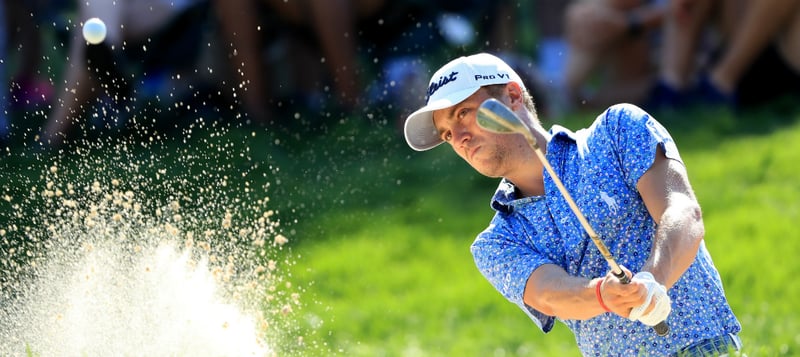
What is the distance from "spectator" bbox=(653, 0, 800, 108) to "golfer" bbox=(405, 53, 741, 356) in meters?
4.78

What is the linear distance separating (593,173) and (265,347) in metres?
1.36

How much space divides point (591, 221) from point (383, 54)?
5.54 metres

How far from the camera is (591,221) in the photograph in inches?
120

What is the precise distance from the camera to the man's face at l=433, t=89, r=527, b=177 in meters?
3.16

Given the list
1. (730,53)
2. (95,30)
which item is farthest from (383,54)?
(95,30)

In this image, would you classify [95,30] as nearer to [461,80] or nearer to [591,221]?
[461,80]

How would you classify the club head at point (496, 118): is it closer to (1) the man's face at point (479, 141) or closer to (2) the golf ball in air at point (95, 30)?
(1) the man's face at point (479, 141)

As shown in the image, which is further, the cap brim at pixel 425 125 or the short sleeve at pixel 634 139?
the cap brim at pixel 425 125

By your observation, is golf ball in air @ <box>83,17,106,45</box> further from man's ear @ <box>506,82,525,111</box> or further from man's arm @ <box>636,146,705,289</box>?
man's arm @ <box>636,146,705,289</box>

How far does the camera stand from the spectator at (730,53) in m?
7.62

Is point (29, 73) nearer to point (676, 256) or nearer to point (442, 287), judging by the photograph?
point (442, 287)

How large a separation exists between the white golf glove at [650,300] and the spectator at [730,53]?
5239 mm

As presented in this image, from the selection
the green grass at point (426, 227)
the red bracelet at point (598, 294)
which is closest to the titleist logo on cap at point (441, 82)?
the red bracelet at point (598, 294)

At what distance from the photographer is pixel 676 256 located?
9.32ft
